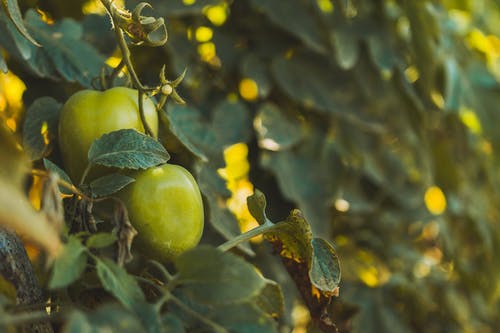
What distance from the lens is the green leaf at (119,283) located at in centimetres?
34

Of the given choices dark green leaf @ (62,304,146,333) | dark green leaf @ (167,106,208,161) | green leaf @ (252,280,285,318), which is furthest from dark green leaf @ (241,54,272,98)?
dark green leaf @ (62,304,146,333)

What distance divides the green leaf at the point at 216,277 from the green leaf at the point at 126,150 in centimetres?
9

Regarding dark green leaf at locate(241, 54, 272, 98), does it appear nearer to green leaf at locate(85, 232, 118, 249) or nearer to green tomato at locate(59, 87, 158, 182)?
green tomato at locate(59, 87, 158, 182)

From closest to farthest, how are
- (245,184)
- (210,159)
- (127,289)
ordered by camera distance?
(127,289) < (210,159) < (245,184)

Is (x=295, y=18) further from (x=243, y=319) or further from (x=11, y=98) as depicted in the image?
(x=243, y=319)

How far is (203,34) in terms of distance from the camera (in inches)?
39.8

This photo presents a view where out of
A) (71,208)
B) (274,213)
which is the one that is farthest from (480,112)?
(71,208)

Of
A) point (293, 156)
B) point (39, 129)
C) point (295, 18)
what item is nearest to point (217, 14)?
point (295, 18)

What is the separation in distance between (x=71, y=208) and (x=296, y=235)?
6.3 inches

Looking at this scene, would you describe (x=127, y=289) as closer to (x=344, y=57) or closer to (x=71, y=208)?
(x=71, y=208)

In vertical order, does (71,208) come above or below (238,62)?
above

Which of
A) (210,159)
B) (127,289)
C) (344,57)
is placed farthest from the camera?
(344,57)

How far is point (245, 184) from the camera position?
106 cm

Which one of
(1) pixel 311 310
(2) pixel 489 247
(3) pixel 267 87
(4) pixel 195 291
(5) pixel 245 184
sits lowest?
(2) pixel 489 247
